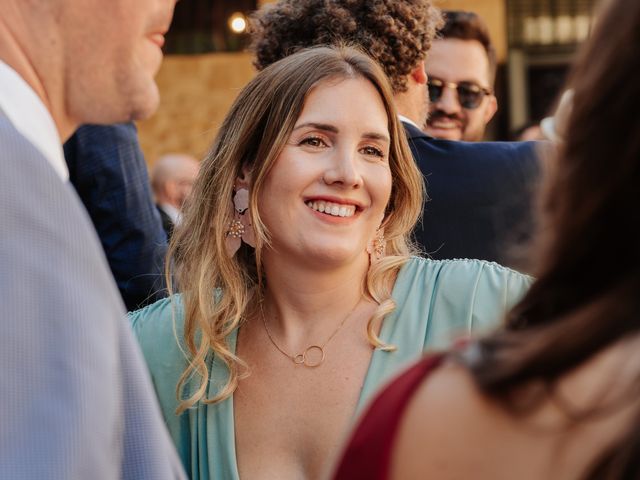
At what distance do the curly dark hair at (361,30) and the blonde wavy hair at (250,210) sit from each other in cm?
26

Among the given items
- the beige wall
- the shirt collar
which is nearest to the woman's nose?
the shirt collar

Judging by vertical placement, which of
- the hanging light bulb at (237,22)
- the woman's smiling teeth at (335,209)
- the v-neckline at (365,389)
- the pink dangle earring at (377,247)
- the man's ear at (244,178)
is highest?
the man's ear at (244,178)

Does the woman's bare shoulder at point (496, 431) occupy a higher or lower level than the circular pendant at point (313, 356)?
higher

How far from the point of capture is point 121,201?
11.7 feet

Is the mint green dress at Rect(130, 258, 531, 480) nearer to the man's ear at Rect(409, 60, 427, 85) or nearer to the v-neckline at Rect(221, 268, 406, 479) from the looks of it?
the v-neckline at Rect(221, 268, 406, 479)

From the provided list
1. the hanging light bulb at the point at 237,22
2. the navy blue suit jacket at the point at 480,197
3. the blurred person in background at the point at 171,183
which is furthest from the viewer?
the hanging light bulb at the point at 237,22

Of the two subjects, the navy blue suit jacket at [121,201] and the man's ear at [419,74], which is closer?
the man's ear at [419,74]

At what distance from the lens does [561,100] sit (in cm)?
158

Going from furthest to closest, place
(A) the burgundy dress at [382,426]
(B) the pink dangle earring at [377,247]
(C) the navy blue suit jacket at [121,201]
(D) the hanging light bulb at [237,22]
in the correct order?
(D) the hanging light bulb at [237,22], (C) the navy blue suit jacket at [121,201], (B) the pink dangle earring at [377,247], (A) the burgundy dress at [382,426]

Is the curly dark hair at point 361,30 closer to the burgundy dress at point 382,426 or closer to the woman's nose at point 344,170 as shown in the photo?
the woman's nose at point 344,170

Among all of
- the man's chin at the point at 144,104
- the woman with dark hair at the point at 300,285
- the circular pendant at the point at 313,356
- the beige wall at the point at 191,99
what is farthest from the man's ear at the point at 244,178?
the beige wall at the point at 191,99

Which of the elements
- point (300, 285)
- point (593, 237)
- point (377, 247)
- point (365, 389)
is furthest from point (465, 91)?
point (593, 237)

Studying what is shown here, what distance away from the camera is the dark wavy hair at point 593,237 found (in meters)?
1.08

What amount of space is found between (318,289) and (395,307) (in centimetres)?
22
